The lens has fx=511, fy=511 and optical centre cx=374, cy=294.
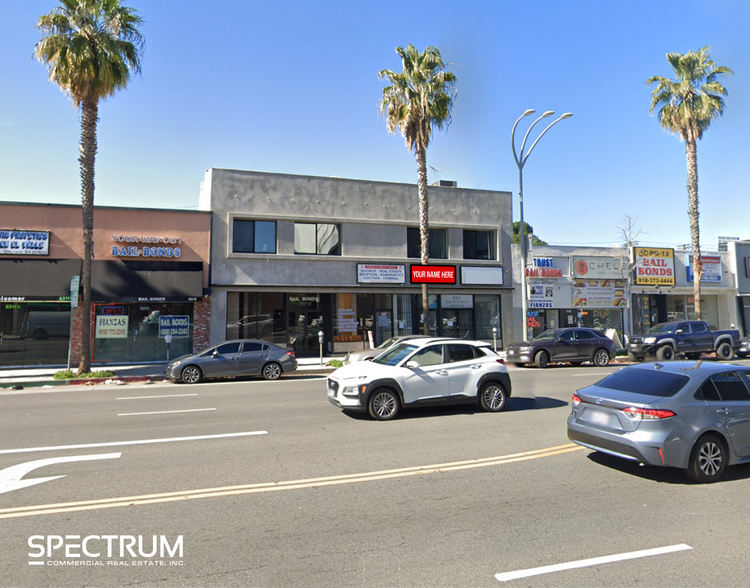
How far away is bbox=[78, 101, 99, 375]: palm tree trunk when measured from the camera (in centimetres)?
1808

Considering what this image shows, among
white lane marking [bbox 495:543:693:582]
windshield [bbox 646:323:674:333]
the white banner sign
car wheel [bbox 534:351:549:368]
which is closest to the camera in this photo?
white lane marking [bbox 495:543:693:582]

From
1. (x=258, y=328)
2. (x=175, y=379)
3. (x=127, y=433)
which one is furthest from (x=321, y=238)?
(x=127, y=433)

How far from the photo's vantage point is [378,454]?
7.43 meters

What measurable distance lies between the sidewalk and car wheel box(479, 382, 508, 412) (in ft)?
31.5

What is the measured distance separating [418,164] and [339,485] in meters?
19.6

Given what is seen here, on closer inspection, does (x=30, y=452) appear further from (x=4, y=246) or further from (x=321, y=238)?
(x=321, y=238)

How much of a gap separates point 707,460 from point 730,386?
1115 mm

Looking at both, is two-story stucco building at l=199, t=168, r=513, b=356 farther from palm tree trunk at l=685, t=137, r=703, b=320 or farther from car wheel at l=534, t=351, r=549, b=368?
palm tree trunk at l=685, t=137, r=703, b=320

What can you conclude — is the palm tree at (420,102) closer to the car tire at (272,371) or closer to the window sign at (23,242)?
the car tire at (272,371)

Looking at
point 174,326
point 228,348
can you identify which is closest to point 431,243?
point 174,326

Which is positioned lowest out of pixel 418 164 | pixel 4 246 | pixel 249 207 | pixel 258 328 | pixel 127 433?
pixel 127 433

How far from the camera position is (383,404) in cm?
984

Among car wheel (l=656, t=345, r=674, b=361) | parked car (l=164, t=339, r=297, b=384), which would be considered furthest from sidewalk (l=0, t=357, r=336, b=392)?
car wheel (l=656, t=345, r=674, b=361)

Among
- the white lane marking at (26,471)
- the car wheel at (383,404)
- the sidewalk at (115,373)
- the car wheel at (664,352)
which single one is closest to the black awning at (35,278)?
the sidewalk at (115,373)
